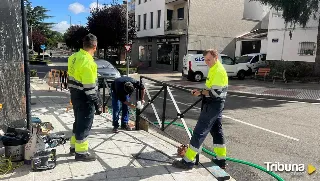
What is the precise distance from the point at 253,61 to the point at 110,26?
50.3ft

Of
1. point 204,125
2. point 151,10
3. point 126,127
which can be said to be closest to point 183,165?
point 204,125

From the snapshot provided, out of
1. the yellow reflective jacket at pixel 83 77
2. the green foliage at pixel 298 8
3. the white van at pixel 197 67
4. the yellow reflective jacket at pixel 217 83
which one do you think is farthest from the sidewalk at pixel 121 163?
the green foliage at pixel 298 8

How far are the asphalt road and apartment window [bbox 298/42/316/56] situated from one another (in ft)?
28.8

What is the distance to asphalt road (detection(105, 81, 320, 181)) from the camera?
191 inches

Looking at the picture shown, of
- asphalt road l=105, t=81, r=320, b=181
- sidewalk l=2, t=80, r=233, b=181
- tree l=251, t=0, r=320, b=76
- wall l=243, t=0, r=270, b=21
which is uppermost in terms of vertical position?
Result: wall l=243, t=0, r=270, b=21

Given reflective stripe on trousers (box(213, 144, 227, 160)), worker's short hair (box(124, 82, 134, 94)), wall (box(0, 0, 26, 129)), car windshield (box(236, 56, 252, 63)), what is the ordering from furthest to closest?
car windshield (box(236, 56, 252, 63)) < worker's short hair (box(124, 82, 134, 94)) < wall (box(0, 0, 26, 129)) < reflective stripe on trousers (box(213, 144, 227, 160))

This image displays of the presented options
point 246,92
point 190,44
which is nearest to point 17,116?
point 246,92

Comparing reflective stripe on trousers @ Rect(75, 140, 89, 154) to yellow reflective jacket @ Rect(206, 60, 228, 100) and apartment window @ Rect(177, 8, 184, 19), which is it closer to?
yellow reflective jacket @ Rect(206, 60, 228, 100)

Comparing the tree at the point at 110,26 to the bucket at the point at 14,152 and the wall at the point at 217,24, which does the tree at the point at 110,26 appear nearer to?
→ the wall at the point at 217,24

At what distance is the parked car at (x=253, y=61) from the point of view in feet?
68.0

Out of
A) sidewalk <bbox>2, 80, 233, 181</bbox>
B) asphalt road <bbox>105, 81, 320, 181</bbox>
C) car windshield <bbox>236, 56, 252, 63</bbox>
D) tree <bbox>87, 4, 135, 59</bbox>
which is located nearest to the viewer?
sidewalk <bbox>2, 80, 233, 181</bbox>

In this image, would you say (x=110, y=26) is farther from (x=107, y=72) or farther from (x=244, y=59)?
(x=107, y=72)

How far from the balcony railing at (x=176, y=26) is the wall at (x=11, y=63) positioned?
21319mm

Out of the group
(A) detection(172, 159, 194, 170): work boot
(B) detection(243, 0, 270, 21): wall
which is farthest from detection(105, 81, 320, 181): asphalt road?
(B) detection(243, 0, 270, 21): wall
